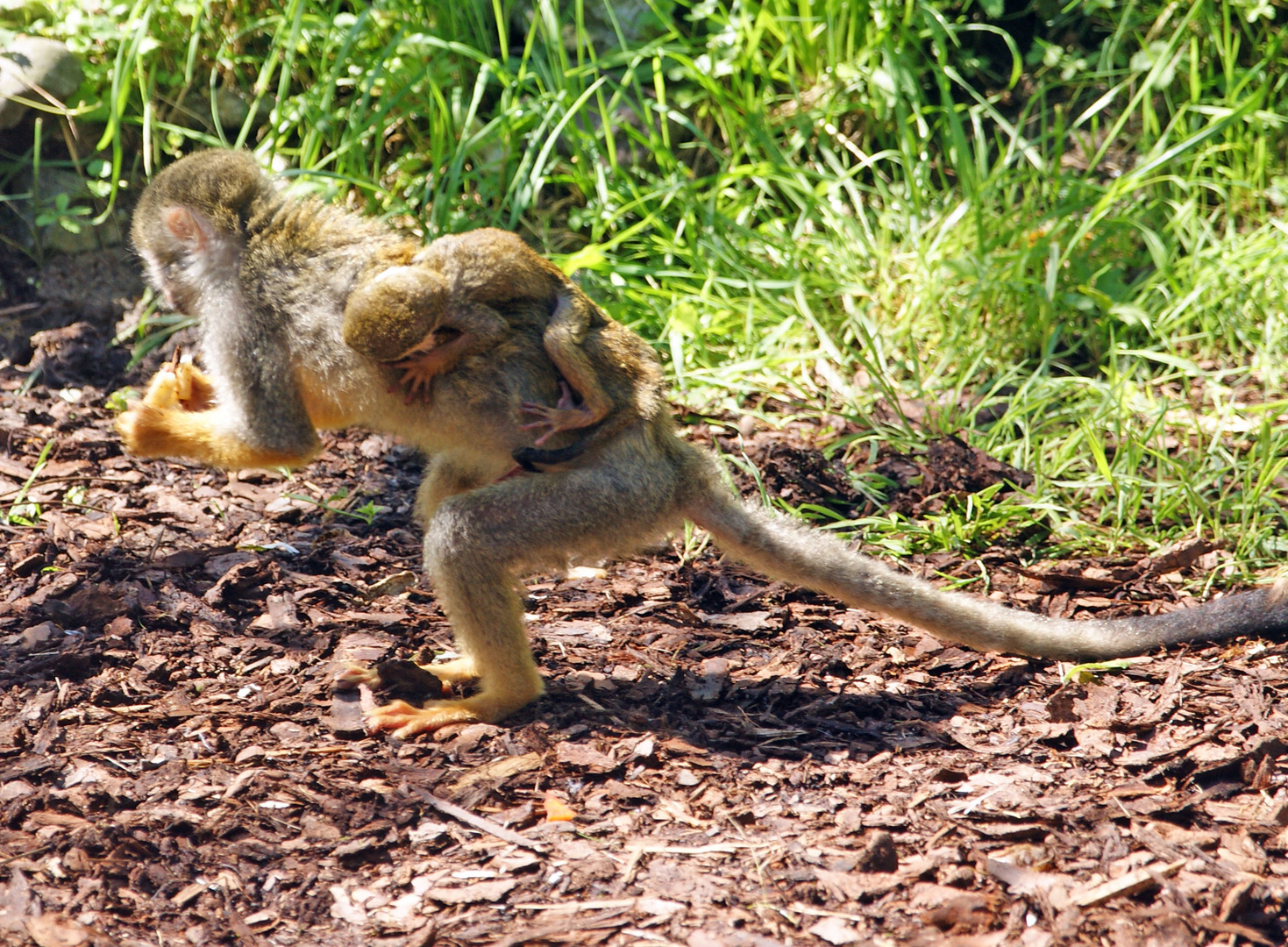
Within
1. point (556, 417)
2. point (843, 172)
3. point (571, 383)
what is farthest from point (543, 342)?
point (843, 172)

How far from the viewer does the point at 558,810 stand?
12.5ft

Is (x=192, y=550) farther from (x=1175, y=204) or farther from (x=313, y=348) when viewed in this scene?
(x=1175, y=204)

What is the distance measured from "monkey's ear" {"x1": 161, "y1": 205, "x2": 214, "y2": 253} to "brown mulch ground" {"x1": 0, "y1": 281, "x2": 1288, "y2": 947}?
1399 mm

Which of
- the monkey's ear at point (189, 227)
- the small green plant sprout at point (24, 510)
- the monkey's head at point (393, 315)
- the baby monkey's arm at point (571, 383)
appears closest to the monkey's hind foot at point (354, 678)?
the baby monkey's arm at point (571, 383)

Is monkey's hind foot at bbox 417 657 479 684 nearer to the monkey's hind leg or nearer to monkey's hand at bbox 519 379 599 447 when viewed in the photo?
the monkey's hind leg

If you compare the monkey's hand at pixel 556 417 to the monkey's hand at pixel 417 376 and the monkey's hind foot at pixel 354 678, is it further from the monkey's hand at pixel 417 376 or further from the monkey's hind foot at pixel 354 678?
the monkey's hind foot at pixel 354 678

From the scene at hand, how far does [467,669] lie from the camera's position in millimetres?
4637

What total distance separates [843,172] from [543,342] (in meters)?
3.74

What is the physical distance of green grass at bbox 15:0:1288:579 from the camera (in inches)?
264

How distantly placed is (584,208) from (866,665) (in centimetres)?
408

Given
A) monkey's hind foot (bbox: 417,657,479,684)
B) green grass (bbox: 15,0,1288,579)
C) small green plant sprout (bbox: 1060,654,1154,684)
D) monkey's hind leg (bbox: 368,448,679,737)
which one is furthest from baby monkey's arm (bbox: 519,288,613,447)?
green grass (bbox: 15,0,1288,579)

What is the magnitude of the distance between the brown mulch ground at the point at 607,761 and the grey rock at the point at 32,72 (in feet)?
9.31

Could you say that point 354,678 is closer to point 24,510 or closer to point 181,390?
point 181,390

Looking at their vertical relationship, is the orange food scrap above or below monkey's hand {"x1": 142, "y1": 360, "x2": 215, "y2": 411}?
below
